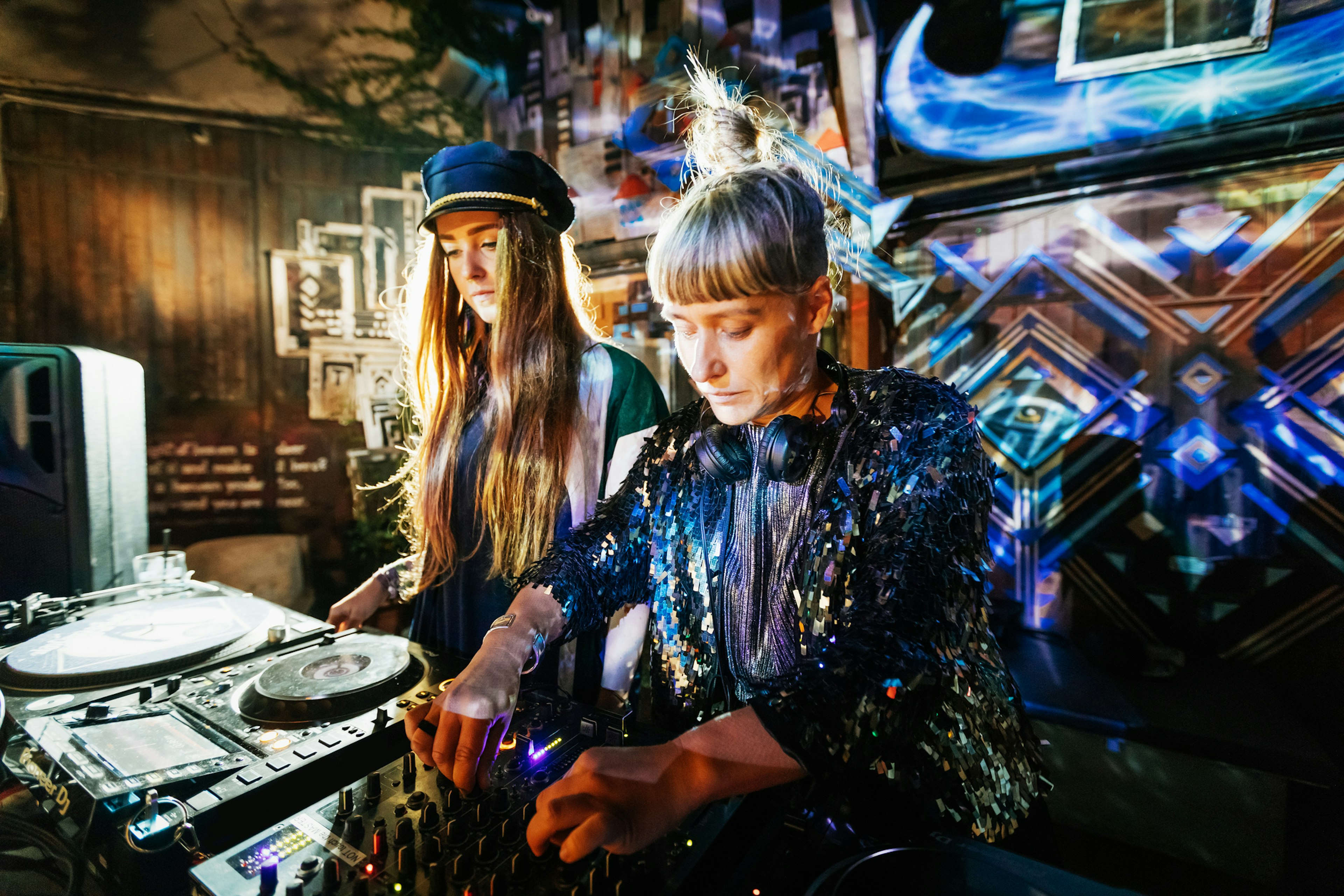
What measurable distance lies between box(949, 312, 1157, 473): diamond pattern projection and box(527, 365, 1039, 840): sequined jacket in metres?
1.58

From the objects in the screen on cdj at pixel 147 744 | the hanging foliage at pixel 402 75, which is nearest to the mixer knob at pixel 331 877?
the screen on cdj at pixel 147 744

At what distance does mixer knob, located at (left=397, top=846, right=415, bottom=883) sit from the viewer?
67 centimetres

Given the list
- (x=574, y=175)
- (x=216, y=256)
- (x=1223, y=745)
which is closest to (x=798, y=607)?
(x=1223, y=745)

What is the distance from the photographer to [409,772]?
86cm

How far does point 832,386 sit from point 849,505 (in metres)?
0.24

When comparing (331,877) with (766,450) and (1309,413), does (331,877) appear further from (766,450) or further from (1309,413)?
(1309,413)

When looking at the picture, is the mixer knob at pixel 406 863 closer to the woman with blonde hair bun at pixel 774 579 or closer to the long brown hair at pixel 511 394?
the woman with blonde hair bun at pixel 774 579

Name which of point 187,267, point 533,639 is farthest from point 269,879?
point 187,267

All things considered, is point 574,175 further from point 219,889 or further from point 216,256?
point 219,889

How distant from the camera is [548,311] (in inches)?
65.5

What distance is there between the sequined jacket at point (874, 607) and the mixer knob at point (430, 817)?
44cm

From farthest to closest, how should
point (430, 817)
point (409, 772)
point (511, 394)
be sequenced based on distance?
point (511, 394) < point (409, 772) < point (430, 817)

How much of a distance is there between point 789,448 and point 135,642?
59.6 inches

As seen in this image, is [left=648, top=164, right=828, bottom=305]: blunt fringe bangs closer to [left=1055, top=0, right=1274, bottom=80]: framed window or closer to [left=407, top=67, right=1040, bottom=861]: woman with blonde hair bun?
[left=407, top=67, right=1040, bottom=861]: woman with blonde hair bun
